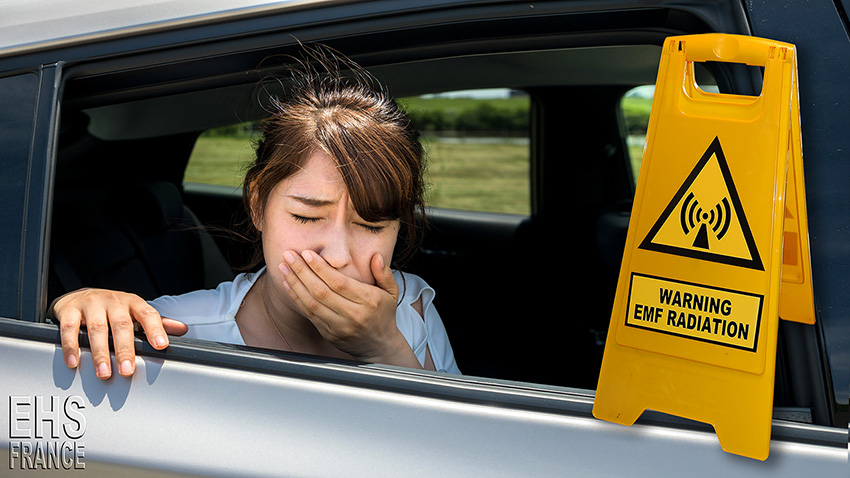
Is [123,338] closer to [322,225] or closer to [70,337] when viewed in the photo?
[70,337]

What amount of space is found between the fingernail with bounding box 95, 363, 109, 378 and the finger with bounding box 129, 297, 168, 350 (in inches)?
2.9

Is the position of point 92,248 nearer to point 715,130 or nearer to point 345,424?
point 345,424

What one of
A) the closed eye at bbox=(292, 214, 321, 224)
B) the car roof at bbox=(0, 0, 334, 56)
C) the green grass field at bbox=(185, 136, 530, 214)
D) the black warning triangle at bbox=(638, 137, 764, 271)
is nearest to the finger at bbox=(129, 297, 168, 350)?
the closed eye at bbox=(292, 214, 321, 224)

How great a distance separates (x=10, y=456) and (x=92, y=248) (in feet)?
3.59

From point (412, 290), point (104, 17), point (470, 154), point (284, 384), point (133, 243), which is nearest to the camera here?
point (284, 384)

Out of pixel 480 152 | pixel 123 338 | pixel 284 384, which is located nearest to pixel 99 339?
pixel 123 338

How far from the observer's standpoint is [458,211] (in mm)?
3418

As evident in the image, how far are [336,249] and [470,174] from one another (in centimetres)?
1065

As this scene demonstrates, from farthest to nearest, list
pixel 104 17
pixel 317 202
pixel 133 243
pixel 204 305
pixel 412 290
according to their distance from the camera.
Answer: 1. pixel 133 243
2. pixel 412 290
3. pixel 204 305
4. pixel 317 202
5. pixel 104 17

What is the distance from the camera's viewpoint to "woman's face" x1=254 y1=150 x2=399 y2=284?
1297 millimetres

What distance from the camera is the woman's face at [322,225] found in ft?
4.25

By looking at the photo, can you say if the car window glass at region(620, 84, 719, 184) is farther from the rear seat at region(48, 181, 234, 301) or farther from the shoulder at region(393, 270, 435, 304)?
the rear seat at region(48, 181, 234, 301)

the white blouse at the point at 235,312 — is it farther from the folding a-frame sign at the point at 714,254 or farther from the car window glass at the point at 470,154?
the folding a-frame sign at the point at 714,254

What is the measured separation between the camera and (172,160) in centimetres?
250
